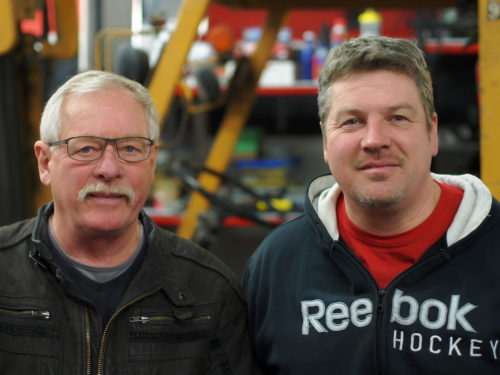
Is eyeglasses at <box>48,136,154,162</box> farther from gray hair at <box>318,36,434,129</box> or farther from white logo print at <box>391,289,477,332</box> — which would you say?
white logo print at <box>391,289,477,332</box>

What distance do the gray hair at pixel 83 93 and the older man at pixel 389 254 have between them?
0.44 metres

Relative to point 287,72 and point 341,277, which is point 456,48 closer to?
point 287,72

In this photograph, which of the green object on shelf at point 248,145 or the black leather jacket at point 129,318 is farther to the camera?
the green object on shelf at point 248,145

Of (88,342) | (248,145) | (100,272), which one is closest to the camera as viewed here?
(88,342)

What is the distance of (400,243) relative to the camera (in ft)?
5.42

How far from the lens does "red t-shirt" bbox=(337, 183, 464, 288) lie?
1637 millimetres

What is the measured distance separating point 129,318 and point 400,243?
0.66 m

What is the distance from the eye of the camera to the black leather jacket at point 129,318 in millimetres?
1550

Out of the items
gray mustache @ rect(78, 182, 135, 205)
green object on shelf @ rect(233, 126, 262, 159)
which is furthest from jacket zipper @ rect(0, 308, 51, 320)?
green object on shelf @ rect(233, 126, 262, 159)

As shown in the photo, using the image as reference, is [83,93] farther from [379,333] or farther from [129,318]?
[379,333]

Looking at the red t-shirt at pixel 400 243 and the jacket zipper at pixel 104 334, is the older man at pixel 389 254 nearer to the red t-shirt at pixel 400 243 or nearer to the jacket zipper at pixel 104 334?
the red t-shirt at pixel 400 243

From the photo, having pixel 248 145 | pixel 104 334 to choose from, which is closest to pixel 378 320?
pixel 104 334

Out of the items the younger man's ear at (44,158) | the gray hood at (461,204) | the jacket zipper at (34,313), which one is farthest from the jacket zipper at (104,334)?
the gray hood at (461,204)

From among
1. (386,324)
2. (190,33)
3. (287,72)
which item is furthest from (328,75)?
(287,72)
